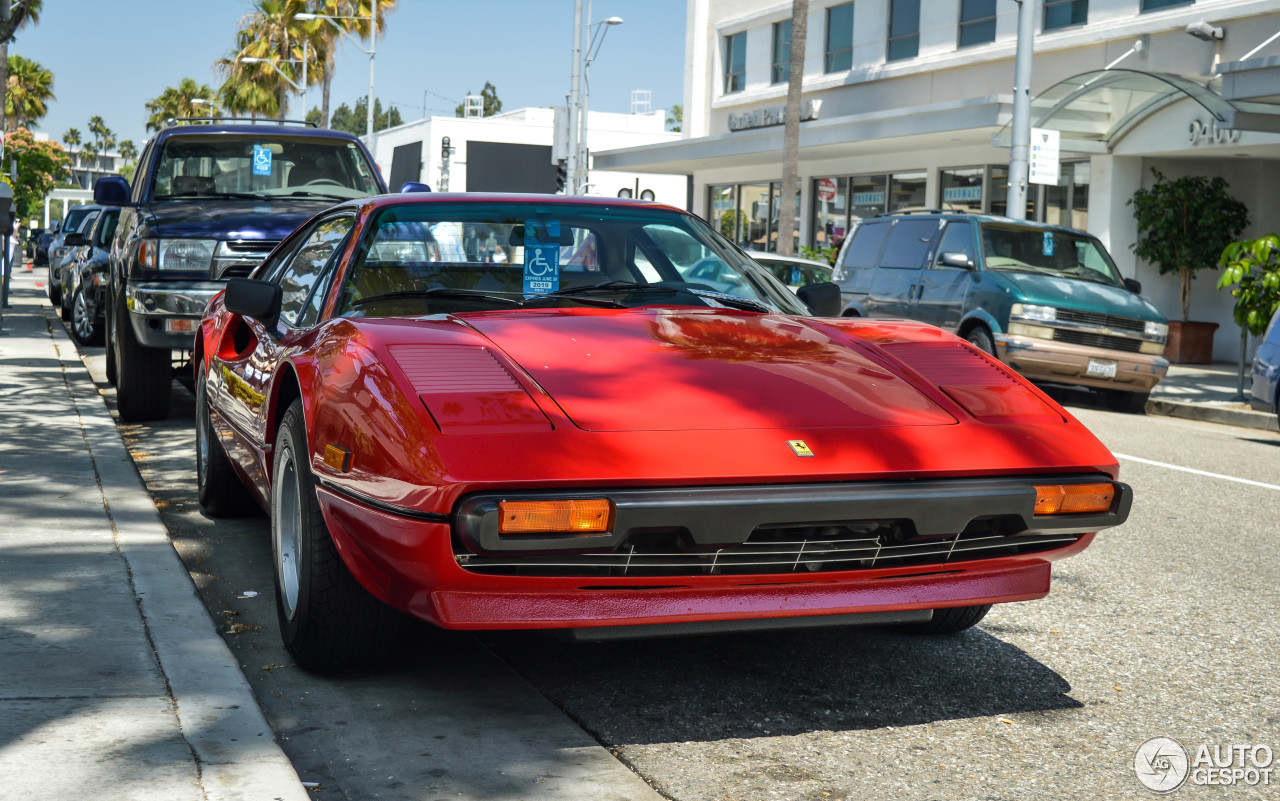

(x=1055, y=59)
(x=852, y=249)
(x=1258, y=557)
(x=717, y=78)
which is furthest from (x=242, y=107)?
(x=1258, y=557)

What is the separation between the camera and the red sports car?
10.1 ft

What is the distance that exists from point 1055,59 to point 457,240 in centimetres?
2019

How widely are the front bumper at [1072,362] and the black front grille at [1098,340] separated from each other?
0.16 feet

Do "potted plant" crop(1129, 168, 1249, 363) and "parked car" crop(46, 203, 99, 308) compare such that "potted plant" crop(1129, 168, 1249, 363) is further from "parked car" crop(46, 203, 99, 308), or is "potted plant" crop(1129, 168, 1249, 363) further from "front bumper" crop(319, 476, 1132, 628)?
"front bumper" crop(319, 476, 1132, 628)

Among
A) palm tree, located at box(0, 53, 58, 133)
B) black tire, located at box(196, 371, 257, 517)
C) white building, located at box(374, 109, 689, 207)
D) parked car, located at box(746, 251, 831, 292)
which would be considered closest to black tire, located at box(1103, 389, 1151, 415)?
parked car, located at box(746, 251, 831, 292)

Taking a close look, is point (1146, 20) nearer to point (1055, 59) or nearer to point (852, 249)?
point (1055, 59)

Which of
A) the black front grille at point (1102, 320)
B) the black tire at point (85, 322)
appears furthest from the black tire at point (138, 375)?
the black front grille at point (1102, 320)

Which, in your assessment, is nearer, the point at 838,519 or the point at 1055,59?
the point at 838,519

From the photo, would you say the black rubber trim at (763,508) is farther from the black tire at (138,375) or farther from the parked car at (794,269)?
the parked car at (794,269)

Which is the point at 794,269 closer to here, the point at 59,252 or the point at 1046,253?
the point at 1046,253

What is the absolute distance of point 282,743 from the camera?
3373 mm

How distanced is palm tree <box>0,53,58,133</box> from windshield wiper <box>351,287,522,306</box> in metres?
76.2

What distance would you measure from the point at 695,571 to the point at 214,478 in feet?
11.1

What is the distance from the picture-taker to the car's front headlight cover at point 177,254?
27.7ft
